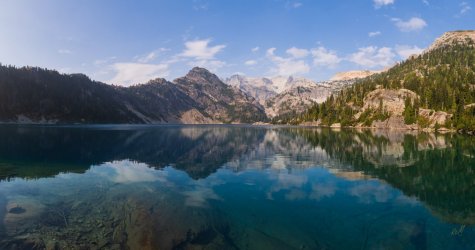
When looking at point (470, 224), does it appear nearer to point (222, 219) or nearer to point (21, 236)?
point (222, 219)

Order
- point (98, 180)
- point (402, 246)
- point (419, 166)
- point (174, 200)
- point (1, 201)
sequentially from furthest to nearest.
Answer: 1. point (419, 166)
2. point (98, 180)
3. point (174, 200)
4. point (1, 201)
5. point (402, 246)

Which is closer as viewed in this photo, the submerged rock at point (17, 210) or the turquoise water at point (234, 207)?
the turquoise water at point (234, 207)

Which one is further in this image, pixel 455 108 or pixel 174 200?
pixel 455 108

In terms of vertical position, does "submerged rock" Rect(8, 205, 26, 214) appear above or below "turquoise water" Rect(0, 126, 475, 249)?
above

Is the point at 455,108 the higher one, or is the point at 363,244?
the point at 455,108

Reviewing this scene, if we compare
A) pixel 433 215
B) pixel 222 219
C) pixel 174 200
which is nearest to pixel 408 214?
pixel 433 215

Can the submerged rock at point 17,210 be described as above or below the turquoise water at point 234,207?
above

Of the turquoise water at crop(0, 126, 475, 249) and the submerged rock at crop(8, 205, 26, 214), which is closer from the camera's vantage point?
the turquoise water at crop(0, 126, 475, 249)

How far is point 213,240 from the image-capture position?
21.6 meters

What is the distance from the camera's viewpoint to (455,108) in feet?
635

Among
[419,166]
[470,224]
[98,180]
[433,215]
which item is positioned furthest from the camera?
[419,166]

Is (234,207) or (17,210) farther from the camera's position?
(234,207)

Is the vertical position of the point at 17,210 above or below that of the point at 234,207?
above

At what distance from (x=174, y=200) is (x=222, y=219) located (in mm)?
7943
